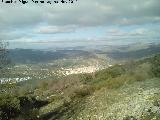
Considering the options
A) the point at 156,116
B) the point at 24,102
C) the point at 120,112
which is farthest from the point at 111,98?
the point at 24,102

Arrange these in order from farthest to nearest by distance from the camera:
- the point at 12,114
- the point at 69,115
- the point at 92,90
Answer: the point at 92,90 < the point at 12,114 < the point at 69,115

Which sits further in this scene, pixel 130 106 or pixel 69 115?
pixel 69 115

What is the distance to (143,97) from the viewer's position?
133 feet

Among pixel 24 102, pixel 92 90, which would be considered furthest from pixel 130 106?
pixel 24 102

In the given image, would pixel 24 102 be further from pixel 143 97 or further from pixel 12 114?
pixel 143 97

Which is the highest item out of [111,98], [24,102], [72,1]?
[72,1]

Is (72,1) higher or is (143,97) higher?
(72,1)

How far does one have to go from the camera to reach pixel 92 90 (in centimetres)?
6781

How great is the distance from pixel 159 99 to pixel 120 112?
487 cm

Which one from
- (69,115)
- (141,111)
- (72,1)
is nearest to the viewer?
(72,1)

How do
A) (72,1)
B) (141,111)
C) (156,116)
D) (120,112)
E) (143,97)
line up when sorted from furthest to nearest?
(143,97)
(120,112)
(141,111)
(156,116)
(72,1)

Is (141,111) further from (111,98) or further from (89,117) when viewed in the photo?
(111,98)

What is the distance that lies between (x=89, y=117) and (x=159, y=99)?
9.72m

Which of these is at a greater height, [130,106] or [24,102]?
[130,106]
